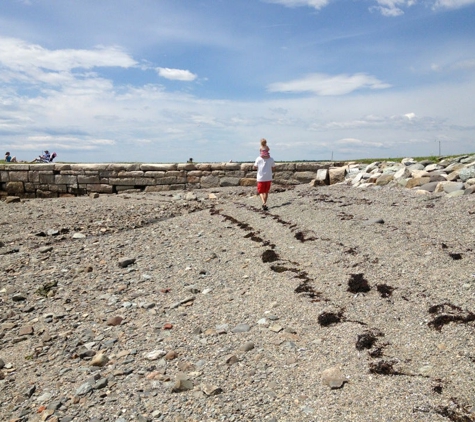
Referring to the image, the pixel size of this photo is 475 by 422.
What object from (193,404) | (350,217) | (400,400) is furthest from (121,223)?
(400,400)

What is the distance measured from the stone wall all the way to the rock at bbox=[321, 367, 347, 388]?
11579 mm

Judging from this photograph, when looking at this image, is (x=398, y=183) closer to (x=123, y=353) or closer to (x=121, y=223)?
(x=121, y=223)

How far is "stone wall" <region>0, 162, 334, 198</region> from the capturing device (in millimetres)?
15789

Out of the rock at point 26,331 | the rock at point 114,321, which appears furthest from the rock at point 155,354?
the rock at point 26,331

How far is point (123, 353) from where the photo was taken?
4457 millimetres

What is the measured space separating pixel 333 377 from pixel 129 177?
1431 cm

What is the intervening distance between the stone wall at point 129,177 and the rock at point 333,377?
11579 millimetres

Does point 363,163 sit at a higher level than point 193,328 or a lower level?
higher

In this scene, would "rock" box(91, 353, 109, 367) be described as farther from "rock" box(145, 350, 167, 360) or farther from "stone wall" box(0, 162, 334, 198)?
"stone wall" box(0, 162, 334, 198)

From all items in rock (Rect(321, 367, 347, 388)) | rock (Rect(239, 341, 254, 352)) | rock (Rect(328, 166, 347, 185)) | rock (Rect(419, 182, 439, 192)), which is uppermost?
rock (Rect(328, 166, 347, 185))

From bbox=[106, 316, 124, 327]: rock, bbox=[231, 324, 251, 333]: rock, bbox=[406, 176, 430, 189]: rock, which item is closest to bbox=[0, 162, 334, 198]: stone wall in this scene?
bbox=[406, 176, 430, 189]: rock

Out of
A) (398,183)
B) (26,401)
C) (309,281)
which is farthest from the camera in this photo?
(398,183)

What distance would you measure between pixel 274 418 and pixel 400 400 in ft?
2.80

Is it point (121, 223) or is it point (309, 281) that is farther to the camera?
point (121, 223)
